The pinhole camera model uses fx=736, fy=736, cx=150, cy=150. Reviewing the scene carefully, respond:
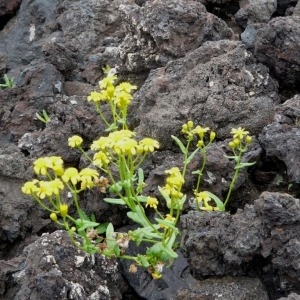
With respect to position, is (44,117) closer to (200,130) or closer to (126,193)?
(200,130)

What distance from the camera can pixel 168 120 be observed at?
515 centimetres

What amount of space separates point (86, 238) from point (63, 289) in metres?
0.38

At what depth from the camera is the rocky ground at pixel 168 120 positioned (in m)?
4.01

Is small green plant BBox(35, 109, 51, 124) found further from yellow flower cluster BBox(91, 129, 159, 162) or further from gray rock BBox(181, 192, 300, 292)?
gray rock BBox(181, 192, 300, 292)

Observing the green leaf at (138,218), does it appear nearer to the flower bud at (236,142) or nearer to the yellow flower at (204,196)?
the yellow flower at (204,196)

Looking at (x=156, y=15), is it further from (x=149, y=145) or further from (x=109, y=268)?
(x=109, y=268)

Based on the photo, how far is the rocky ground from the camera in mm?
4008

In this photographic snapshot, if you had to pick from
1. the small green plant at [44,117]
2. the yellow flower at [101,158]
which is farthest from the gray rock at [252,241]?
the small green plant at [44,117]

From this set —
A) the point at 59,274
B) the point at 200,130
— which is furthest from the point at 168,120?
the point at 59,274

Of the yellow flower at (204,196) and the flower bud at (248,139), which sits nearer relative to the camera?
the yellow flower at (204,196)

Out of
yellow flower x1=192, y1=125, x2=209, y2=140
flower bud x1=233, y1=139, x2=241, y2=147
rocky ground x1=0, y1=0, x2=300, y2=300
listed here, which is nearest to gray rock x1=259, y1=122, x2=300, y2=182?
rocky ground x1=0, y1=0, x2=300, y2=300

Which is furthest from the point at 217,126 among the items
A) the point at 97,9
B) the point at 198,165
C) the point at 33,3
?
the point at 33,3

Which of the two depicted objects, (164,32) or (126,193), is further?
(164,32)

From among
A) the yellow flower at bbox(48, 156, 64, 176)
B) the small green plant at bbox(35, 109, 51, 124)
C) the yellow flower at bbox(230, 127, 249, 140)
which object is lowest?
the small green plant at bbox(35, 109, 51, 124)
